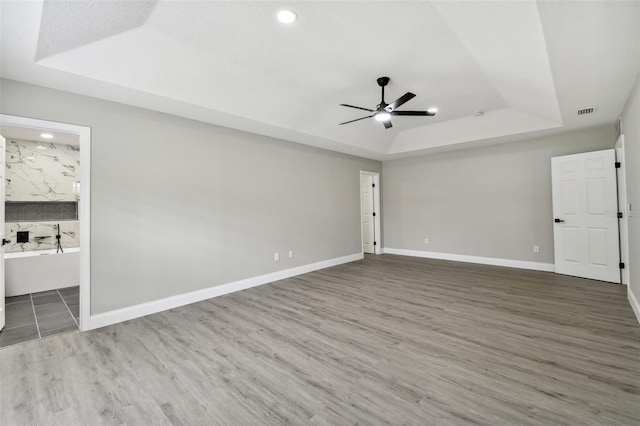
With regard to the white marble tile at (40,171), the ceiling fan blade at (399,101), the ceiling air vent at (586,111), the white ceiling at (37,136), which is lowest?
the white marble tile at (40,171)

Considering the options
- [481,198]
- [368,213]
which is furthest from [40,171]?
[481,198]

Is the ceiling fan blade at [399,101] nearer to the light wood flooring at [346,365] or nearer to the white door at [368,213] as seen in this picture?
the light wood flooring at [346,365]

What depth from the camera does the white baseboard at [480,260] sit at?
5.40 meters

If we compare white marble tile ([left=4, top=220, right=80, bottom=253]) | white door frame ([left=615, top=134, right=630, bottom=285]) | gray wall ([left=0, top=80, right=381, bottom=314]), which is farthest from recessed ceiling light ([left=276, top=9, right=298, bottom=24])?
white marble tile ([left=4, top=220, right=80, bottom=253])

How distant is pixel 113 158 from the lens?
10.8 ft

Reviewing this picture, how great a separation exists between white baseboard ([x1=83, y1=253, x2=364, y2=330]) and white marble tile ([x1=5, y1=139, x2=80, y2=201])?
358 centimetres

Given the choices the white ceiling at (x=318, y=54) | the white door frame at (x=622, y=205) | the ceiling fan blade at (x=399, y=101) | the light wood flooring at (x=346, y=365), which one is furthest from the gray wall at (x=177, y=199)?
the white door frame at (x=622, y=205)

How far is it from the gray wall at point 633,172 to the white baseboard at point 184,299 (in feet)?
15.3

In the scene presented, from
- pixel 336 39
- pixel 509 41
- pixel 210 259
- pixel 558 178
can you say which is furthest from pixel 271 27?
pixel 558 178

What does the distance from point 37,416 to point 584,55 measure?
197 inches

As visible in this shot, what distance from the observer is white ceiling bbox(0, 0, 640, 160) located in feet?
6.93

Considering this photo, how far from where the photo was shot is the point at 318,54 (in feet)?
9.82

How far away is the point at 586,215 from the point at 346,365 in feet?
16.8

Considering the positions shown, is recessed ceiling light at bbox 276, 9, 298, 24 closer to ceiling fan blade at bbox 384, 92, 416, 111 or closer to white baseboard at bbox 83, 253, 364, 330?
ceiling fan blade at bbox 384, 92, 416, 111
